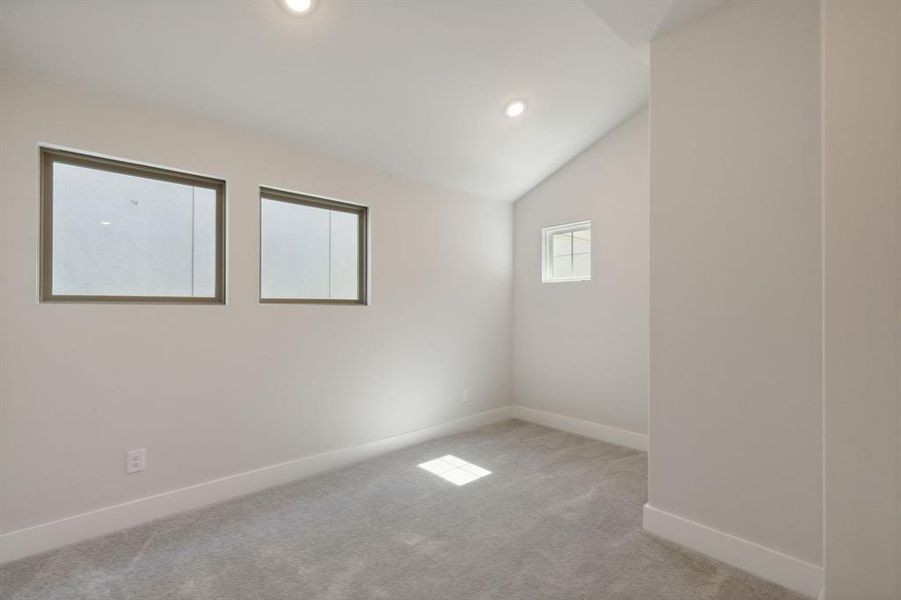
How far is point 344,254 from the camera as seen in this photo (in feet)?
11.2

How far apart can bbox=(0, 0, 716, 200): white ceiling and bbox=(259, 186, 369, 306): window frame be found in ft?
1.23

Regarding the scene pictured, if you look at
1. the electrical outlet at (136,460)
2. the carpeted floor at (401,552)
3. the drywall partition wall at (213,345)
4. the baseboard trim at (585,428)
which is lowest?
the carpeted floor at (401,552)

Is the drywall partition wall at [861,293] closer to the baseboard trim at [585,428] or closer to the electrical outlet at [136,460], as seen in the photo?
the baseboard trim at [585,428]

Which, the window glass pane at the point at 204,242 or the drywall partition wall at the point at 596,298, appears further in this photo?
the drywall partition wall at the point at 596,298

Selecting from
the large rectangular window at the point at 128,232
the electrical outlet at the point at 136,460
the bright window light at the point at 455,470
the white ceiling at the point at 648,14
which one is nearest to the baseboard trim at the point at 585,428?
the bright window light at the point at 455,470

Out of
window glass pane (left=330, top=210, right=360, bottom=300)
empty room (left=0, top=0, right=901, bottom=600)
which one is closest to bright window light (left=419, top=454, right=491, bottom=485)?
empty room (left=0, top=0, right=901, bottom=600)

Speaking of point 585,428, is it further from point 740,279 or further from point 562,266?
point 740,279

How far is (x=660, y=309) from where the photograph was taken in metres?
2.26

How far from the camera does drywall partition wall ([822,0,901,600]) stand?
1.45 m

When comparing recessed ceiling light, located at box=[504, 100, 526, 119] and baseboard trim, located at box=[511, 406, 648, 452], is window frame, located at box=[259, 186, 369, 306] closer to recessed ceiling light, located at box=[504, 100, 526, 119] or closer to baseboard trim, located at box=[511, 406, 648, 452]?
recessed ceiling light, located at box=[504, 100, 526, 119]

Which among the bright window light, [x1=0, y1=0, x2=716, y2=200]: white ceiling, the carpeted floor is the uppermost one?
[x1=0, y1=0, x2=716, y2=200]: white ceiling

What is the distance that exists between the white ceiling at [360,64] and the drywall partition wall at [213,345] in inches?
7.8

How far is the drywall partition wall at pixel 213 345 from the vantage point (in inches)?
80.9

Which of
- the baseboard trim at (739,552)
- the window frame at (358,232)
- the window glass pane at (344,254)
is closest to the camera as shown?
the baseboard trim at (739,552)
